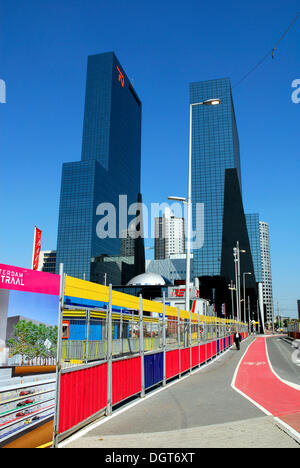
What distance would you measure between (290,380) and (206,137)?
16120 centimetres

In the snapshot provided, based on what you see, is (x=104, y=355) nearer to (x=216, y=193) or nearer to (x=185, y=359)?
(x=185, y=359)

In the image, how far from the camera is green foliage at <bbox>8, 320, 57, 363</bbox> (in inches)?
312

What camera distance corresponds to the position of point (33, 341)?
8.30 m

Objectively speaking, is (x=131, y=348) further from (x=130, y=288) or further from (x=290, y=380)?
(x=130, y=288)

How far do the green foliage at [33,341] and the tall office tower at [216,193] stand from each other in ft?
437

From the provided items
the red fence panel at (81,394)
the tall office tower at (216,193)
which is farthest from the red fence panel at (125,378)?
the tall office tower at (216,193)

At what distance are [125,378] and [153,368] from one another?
2.59 m

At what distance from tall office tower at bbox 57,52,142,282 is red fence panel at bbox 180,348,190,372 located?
12679cm

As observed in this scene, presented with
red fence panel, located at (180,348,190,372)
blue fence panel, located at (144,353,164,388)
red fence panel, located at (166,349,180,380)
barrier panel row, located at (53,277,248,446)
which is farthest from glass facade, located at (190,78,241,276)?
barrier panel row, located at (53,277,248,446)

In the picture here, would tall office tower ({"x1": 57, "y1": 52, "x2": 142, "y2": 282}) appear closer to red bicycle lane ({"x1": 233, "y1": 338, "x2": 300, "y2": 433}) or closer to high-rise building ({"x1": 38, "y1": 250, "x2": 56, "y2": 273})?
high-rise building ({"x1": 38, "y1": 250, "x2": 56, "y2": 273})

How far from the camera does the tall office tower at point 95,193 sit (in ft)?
489

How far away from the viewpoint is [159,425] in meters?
7.00

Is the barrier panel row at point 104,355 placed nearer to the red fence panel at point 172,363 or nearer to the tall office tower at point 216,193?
the red fence panel at point 172,363
